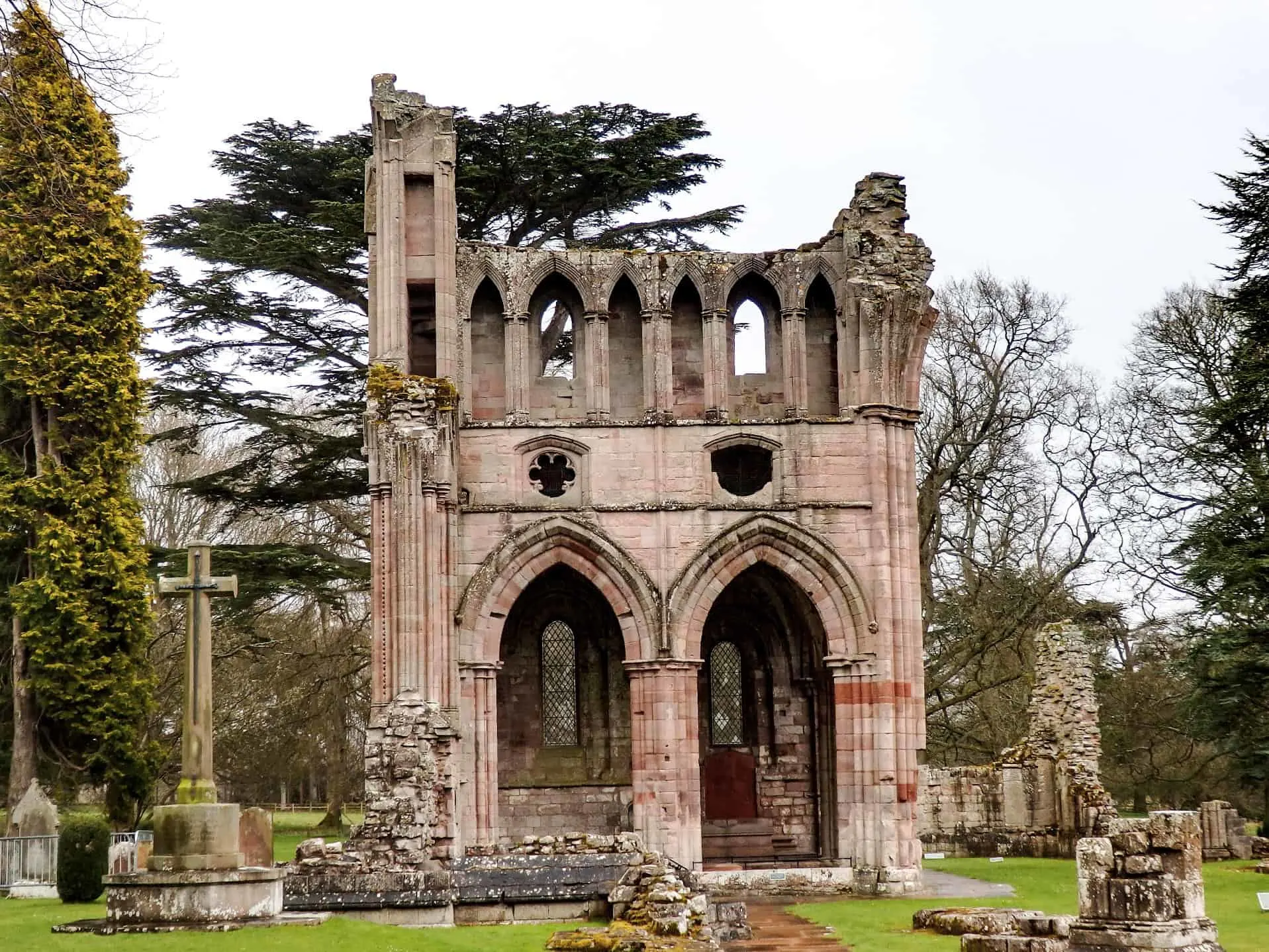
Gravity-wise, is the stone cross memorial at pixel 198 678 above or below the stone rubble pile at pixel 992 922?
above

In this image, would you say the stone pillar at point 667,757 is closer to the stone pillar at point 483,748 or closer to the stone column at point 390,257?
the stone pillar at point 483,748

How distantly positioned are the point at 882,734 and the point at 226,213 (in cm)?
1461

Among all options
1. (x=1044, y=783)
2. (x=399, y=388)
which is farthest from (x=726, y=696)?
(x=1044, y=783)

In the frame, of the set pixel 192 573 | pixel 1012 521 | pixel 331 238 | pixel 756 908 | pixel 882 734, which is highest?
pixel 331 238

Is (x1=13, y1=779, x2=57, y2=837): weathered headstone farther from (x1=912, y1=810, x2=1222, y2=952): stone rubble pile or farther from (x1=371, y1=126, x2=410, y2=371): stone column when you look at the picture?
(x1=912, y1=810, x2=1222, y2=952): stone rubble pile

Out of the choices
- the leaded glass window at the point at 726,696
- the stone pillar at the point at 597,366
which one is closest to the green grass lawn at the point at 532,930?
the leaded glass window at the point at 726,696

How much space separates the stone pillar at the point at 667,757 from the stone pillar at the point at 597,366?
356 cm

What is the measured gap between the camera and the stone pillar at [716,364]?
24.6m

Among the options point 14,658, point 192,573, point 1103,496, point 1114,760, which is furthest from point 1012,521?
point 192,573

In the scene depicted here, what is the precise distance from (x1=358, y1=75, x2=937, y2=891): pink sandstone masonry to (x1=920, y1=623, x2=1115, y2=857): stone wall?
6.74 m

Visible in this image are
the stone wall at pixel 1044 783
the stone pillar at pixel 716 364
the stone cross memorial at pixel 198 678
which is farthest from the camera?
the stone wall at pixel 1044 783

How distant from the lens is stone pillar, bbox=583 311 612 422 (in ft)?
80.4

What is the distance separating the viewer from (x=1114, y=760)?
37219 millimetres

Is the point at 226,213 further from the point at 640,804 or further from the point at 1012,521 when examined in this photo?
the point at 1012,521
